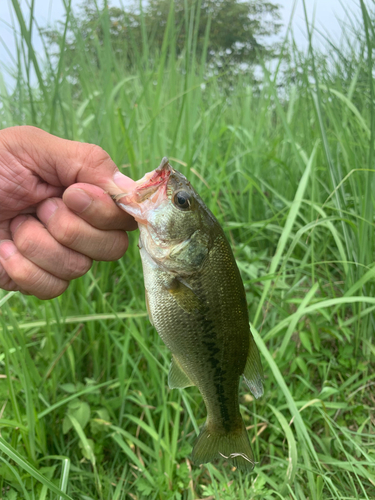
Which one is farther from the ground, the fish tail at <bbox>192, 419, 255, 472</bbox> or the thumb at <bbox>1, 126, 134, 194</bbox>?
the thumb at <bbox>1, 126, 134, 194</bbox>

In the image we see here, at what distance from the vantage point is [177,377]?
1350mm

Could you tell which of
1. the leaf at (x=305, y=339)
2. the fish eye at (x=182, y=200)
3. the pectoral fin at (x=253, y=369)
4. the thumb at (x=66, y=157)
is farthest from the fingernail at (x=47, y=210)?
the leaf at (x=305, y=339)

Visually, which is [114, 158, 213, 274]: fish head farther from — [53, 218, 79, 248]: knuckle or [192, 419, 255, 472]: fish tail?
[192, 419, 255, 472]: fish tail

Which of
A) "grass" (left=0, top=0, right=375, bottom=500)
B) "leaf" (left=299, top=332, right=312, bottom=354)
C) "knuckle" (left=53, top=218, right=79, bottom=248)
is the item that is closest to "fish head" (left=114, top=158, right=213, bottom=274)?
"knuckle" (left=53, top=218, right=79, bottom=248)

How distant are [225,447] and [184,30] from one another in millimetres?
4188

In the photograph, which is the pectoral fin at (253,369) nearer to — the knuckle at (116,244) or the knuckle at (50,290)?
the knuckle at (116,244)

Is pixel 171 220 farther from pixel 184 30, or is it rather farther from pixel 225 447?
pixel 184 30

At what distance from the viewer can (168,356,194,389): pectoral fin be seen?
1.34 metres

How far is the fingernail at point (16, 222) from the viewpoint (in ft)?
4.55

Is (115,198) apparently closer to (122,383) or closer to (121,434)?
(122,383)

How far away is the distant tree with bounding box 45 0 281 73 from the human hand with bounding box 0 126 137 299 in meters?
1.04

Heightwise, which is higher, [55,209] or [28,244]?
[55,209]

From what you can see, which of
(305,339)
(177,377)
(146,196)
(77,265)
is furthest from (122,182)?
(305,339)

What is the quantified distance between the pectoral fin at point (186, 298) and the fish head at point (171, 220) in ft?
0.21
